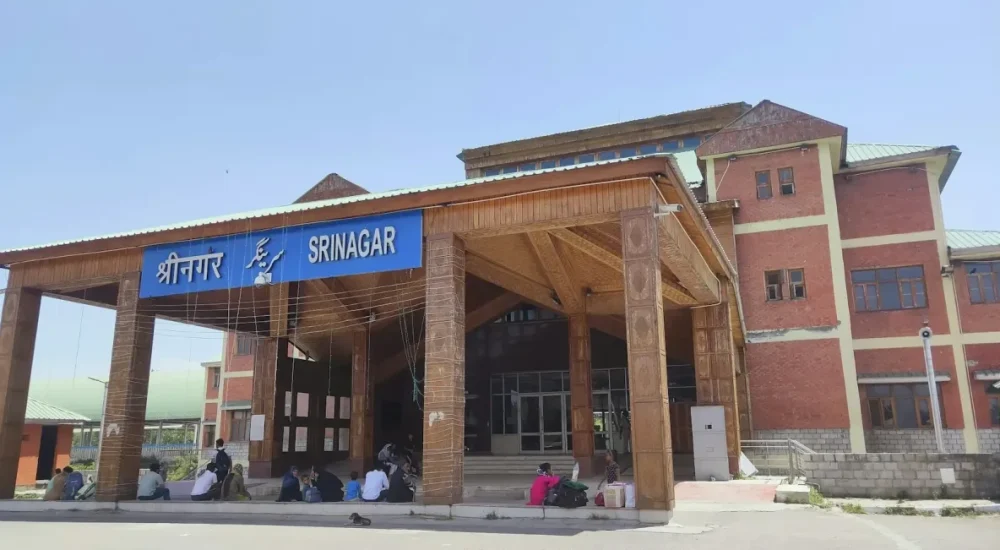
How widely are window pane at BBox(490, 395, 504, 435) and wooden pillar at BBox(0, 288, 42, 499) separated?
549 inches

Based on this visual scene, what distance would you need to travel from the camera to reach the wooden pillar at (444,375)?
1206cm

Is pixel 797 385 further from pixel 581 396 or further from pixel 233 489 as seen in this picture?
pixel 233 489

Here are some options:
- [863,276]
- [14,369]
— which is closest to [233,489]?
[14,369]

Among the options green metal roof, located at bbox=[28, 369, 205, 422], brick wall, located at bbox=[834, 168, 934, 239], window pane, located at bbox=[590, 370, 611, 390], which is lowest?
window pane, located at bbox=[590, 370, 611, 390]

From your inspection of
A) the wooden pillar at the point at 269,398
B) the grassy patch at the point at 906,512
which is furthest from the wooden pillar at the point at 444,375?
the wooden pillar at the point at 269,398

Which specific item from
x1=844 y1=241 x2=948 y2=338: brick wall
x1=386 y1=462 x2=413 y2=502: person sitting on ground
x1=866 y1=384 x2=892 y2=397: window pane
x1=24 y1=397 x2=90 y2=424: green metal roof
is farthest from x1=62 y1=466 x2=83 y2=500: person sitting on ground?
x1=844 y1=241 x2=948 y2=338: brick wall

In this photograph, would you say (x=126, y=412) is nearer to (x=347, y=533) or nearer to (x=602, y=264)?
(x=347, y=533)

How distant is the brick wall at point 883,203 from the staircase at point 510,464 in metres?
12.2

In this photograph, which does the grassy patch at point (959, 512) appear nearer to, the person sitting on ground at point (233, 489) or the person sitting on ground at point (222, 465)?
the person sitting on ground at point (233, 489)

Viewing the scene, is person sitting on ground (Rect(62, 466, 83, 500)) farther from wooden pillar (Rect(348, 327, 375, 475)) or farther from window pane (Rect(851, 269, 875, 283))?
window pane (Rect(851, 269, 875, 283))

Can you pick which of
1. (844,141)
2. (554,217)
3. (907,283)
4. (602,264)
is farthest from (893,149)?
(554,217)

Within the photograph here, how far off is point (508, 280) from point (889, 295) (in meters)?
13.4

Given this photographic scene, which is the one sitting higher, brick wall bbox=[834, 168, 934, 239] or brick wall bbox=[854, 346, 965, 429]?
brick wall bbox=[834, 168, 934, 239]

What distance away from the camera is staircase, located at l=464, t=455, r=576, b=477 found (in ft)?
68.0
